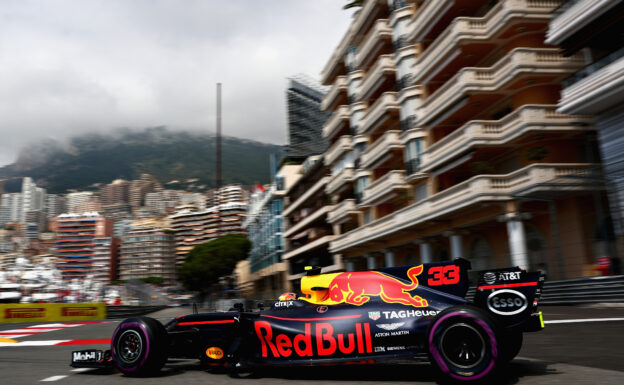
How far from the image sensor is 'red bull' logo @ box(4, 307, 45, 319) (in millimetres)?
25484

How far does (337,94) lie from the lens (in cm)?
4534

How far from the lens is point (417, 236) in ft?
104

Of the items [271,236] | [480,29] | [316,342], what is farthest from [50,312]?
[271,236]

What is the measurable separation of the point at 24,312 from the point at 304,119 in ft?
224

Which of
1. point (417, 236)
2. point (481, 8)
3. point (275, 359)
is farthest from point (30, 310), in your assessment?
point (481, 8)

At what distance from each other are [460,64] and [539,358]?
24.5m

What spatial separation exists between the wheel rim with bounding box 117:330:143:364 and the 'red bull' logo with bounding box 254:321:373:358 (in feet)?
5.23

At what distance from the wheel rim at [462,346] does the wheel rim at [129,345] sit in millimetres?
3688

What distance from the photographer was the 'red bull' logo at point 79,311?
27.4m

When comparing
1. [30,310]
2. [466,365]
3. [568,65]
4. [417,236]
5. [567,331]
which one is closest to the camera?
[466,365]

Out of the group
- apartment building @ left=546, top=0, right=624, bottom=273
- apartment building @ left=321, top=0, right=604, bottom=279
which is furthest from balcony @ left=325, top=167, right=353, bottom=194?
apartment building @ left=546, top=0, right=624, bottom=273

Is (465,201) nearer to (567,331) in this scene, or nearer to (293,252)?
(567,331)

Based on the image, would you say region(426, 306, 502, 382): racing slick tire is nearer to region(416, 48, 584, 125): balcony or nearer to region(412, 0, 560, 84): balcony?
region(416, 48, 584, 125): balcony

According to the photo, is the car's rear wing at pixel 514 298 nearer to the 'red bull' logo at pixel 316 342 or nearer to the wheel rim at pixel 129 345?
the 'red bull' logo at pixel 316 342
